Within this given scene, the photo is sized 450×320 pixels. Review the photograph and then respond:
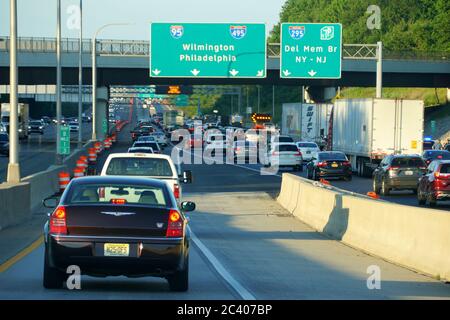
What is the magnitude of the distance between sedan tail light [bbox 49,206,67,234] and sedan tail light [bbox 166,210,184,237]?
1.23m

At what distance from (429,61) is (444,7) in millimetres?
47438

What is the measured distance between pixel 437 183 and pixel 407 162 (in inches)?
279

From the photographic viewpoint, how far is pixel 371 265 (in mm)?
17625

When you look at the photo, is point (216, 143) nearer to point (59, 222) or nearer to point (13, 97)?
point (13, 97)

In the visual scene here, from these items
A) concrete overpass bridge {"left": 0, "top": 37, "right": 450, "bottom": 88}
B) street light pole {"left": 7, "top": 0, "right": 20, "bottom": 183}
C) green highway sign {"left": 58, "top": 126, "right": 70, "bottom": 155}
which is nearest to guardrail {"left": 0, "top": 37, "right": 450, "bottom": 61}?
concrete overpass bridge {"left": 0, "top": 37, "right": 450, "bottom": 88}

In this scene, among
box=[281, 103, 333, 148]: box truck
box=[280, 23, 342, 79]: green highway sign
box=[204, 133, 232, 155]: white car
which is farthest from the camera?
box=[204, 133, 232, 155]: white car

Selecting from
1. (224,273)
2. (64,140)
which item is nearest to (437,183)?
(224,273)

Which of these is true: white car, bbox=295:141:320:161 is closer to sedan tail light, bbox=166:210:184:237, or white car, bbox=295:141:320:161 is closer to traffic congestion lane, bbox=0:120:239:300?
traffic congestion lane, bbox=0:120:239:300

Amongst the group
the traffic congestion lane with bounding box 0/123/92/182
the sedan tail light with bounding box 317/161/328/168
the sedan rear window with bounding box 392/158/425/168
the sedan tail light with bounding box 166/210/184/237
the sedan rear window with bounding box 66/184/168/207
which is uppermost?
the sedan rear window with bounding box 66/184/168/207

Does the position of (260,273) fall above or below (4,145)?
above

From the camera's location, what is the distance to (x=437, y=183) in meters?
33.7

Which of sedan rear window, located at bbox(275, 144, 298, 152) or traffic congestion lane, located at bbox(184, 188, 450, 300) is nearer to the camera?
traffic congestion lane, located at bbox(184, 188, 450, 300)

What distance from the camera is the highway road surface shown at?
13055 millimetres
